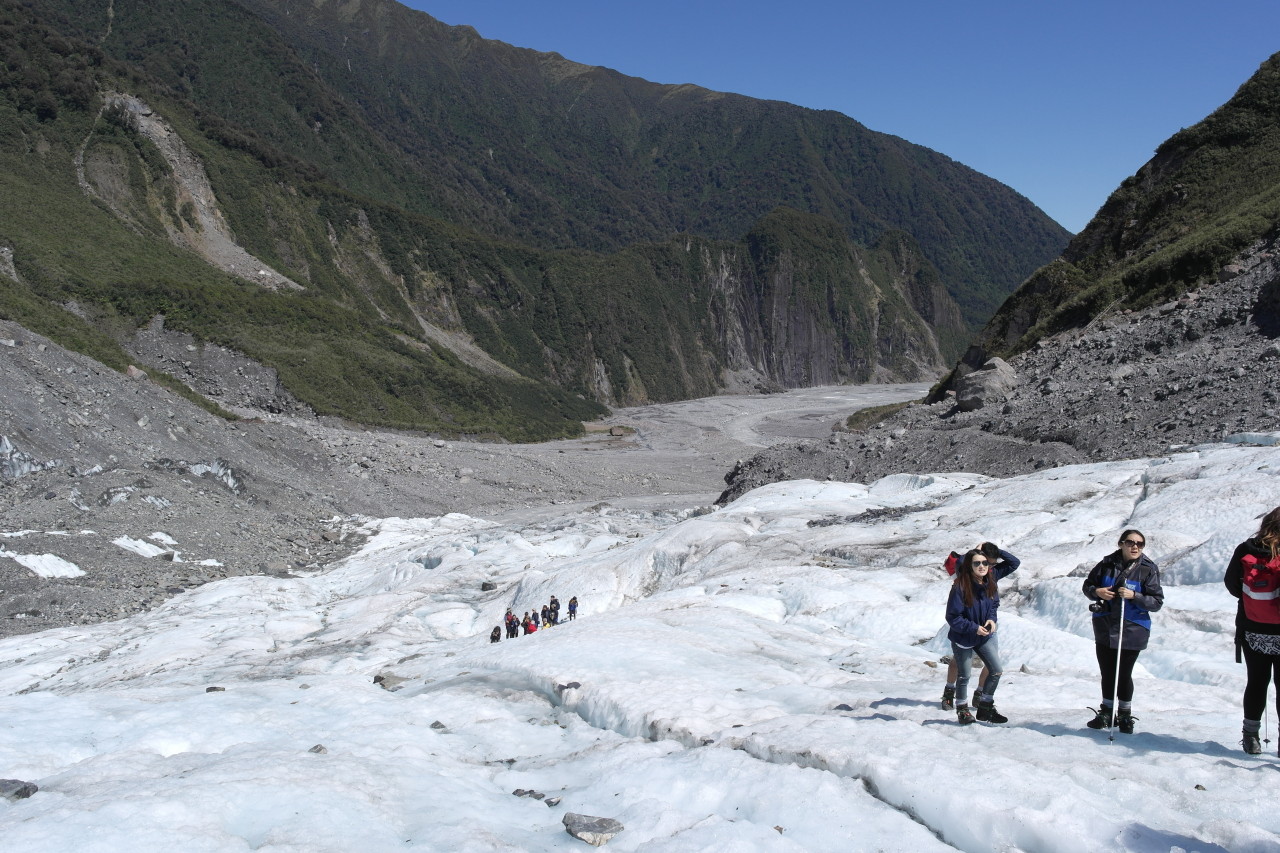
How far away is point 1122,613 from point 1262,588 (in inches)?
40.8

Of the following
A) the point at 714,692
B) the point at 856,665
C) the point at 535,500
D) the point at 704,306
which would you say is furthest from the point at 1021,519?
the point at 704,306

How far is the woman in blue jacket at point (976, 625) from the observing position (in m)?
7.14

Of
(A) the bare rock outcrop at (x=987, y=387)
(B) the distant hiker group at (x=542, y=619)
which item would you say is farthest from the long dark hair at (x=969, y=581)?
(A) the bare rock outcrop at (x=987, y=387)

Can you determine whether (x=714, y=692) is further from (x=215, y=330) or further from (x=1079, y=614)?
(x=215, y=330)

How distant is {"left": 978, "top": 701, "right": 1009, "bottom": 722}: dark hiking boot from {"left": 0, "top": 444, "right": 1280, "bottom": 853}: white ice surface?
221 millimetres

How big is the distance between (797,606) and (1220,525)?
610cm

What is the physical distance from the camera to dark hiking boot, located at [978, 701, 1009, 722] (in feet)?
23.6

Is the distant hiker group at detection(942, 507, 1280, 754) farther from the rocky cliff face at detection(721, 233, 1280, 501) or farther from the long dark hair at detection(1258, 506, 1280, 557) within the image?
the rocky cliff face at detection(721, 233, 1280, 501)

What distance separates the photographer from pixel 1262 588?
5852 millimetres

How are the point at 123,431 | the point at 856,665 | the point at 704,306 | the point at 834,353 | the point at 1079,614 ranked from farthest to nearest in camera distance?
the point at 834,353 → the point at 704,306 → the point at 123,431 → the point at 1079,614 → the point at 856,665

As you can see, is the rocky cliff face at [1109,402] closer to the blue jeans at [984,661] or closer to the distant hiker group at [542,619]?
the distant hiker group at [542,619]

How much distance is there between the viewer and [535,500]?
52.2m

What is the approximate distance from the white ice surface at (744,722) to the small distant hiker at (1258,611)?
0.34m

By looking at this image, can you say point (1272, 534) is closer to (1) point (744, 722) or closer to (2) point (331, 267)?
(1) point (744, 722)
